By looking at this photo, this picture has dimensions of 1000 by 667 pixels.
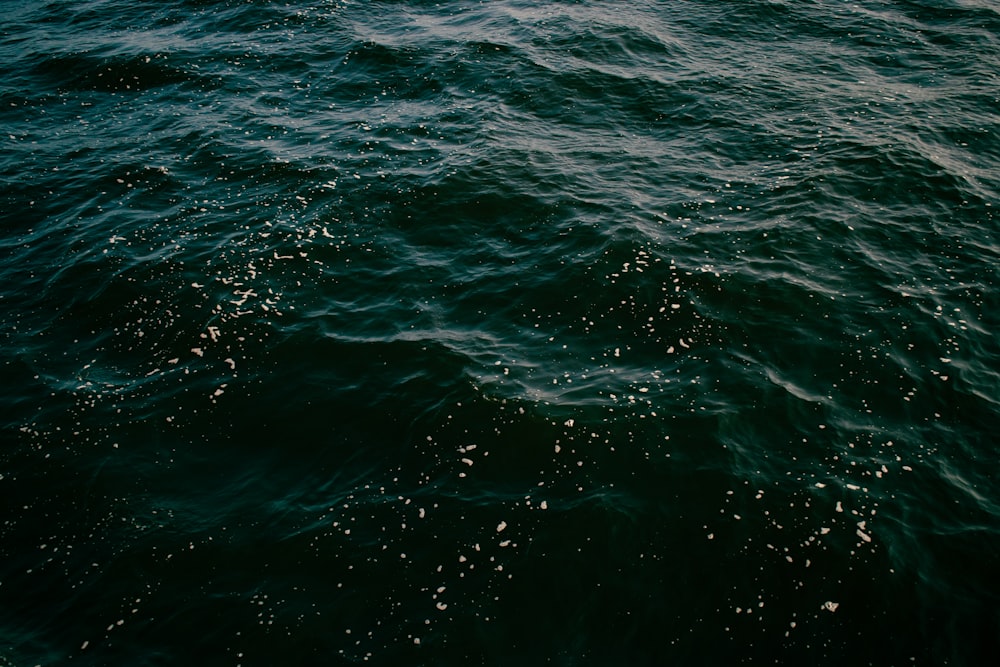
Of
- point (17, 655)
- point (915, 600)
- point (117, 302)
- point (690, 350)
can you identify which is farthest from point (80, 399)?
point (915, 600)

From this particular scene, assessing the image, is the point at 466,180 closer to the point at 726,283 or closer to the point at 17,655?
the point at 726,283

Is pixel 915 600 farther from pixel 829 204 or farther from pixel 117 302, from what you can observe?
pixel 117 302

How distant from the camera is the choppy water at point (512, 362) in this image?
47.7 feet

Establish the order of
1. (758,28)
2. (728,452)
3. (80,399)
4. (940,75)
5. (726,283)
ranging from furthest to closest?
(758,28), (940,75), (726,283), (80,399), (728,452)

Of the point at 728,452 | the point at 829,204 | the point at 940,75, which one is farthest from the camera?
the point at 940,75

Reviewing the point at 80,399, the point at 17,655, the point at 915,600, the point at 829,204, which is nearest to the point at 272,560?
the point at 17,655

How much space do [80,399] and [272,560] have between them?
365 inches

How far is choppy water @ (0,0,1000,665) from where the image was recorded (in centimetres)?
1454

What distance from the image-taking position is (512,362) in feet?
66.3

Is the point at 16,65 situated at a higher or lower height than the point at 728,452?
higher

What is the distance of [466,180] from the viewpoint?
28.0 meters

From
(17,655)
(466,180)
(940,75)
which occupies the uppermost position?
(940,75)

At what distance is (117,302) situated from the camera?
23.0 metres

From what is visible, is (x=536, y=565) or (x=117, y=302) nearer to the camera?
(x=536, y=565)
